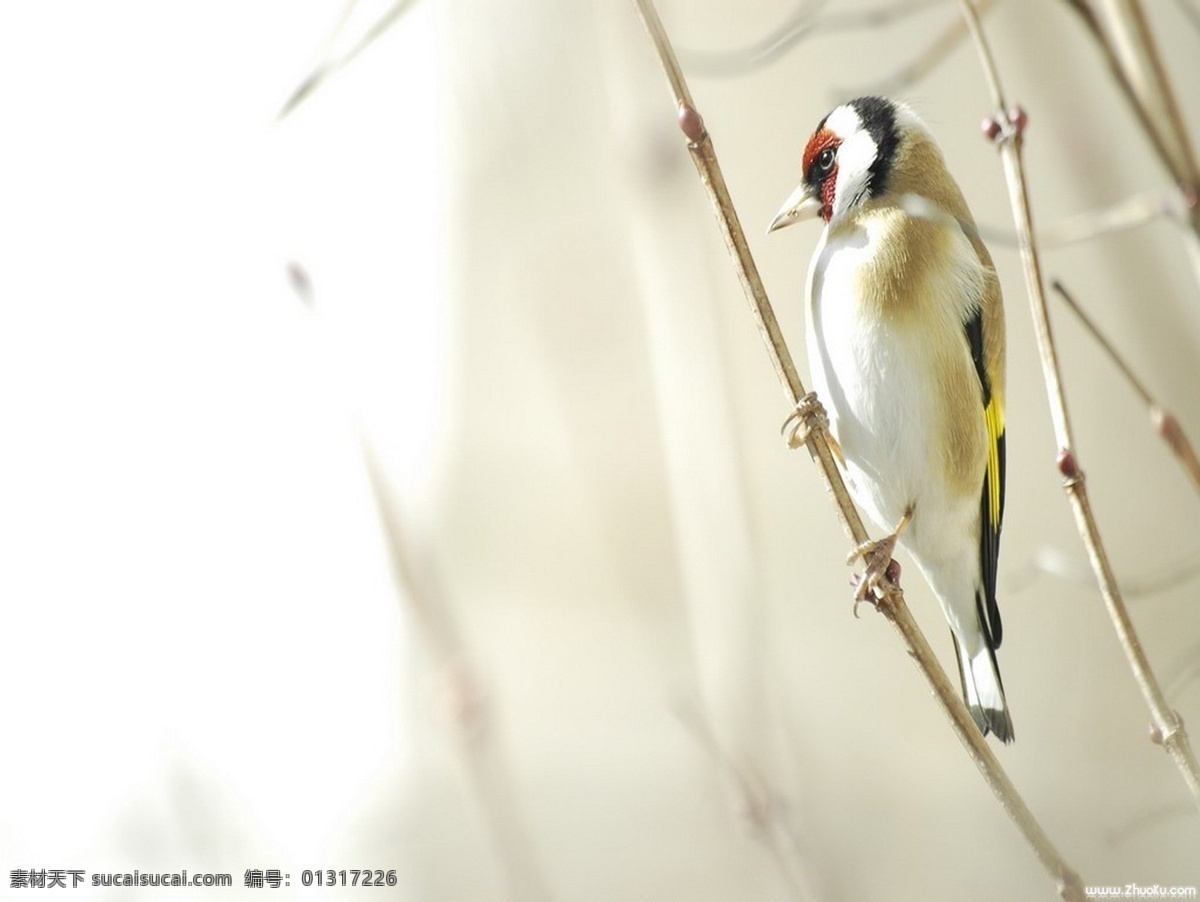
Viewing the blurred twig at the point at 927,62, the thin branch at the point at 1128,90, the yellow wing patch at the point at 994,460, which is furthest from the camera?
the yellow wing patch at the point at 994,460

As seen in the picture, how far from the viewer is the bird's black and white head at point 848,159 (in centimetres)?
166

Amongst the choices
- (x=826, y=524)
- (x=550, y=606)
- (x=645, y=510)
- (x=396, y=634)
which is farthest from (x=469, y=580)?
(x=396, y=634)

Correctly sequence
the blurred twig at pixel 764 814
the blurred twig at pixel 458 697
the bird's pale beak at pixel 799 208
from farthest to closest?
the bird's pale beak at pixel 799 208 → the blurred twig at pixel 764 814 → the blurred twig at pixel 458 697

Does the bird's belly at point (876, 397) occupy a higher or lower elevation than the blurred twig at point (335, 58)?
lower

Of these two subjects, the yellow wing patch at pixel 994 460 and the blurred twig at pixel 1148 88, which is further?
the yellow wing patch at pixel 994 460

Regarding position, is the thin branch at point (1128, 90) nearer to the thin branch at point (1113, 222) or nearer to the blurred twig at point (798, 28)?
the thin branch at point (1113, 222)

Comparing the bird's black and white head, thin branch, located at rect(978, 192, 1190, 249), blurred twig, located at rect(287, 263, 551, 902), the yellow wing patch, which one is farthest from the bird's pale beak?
blurred twig, located at rect(287, 263, 551, 902)

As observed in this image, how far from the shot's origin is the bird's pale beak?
1.63 m

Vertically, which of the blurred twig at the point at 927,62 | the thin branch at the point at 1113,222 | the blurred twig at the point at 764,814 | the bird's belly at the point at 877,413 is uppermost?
the blurred twig at the point at 927,62

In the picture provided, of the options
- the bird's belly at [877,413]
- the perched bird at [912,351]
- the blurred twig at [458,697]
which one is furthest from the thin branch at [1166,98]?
the blurred twig at [458,697]

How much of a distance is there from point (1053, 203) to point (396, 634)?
2236 mm

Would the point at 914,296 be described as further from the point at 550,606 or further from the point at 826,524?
the point at 550,606

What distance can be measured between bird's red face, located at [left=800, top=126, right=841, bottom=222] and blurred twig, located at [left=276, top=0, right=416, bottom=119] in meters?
0.64

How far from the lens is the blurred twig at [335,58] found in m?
1.24
